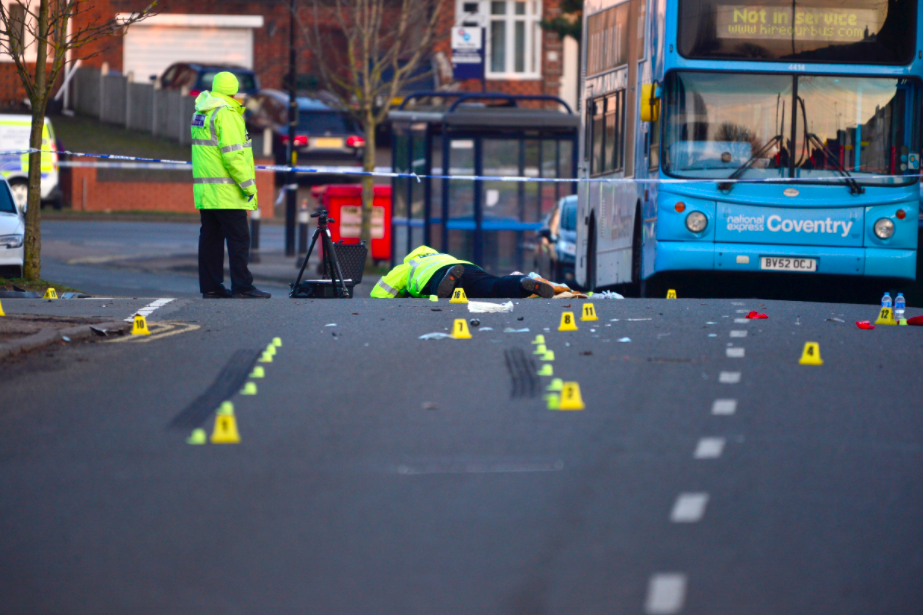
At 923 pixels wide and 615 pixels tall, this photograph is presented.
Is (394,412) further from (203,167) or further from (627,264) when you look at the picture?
(627,264)

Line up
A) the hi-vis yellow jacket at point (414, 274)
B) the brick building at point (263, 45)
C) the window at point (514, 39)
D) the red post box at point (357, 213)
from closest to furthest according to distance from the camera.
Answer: the hi-vis yellow jacket at point (414, 274)
the red post box at point (357, 213)
the brick building at point (263, 45)
the window at point (514, 39)

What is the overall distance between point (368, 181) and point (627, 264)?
942cm

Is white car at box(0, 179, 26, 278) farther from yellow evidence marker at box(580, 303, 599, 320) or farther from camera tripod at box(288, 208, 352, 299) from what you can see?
yellow evidence marker at box(580, 303, 599, 320)

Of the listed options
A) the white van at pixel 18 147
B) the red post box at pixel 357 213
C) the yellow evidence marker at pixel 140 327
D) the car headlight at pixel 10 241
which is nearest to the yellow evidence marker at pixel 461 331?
the yellow evidence marker at pixel 140 327

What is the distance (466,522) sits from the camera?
4.64m

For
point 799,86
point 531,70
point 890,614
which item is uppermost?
point 531,70

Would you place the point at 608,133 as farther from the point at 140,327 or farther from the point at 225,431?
the point at 225,431

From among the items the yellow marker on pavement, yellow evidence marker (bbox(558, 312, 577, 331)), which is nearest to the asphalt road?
the yellow marker on pavement

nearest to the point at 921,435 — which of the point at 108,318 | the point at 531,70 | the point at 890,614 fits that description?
the point at 890,614

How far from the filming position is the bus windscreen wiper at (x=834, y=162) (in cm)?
1323

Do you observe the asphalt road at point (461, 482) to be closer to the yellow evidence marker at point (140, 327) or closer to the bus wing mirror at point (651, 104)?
the yellow evidence marker at point (140, 327)

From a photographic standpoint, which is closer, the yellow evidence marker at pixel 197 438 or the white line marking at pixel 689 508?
the white line marking at pixel 689 508

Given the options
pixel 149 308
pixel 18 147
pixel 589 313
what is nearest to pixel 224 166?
pixel 149 308

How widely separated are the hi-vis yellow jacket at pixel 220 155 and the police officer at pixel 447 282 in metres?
1.54
